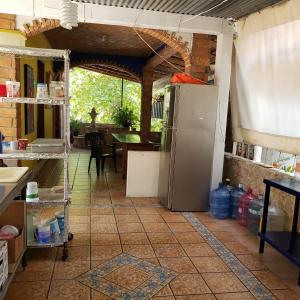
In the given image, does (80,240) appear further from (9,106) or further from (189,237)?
(9,106)

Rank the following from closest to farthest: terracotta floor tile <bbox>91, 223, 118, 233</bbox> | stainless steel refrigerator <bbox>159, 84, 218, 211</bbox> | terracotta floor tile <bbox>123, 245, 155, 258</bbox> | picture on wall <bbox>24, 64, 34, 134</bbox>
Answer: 1. terracotta floor tile <bbox>123, 245, 155, 258</bbox>
2. terracotta floor tile <bbox>91, 223, 118, 233</bbox>
3. stainless steel refrigerator <bbox>159, 84, 218, 211</bbox>
4. picture on wall <bbox>24, 64, 34, 134</bbox>

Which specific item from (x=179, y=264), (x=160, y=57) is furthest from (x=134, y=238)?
(x=160, y=57)

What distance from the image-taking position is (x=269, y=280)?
2539 mm

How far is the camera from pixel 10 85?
2.41m

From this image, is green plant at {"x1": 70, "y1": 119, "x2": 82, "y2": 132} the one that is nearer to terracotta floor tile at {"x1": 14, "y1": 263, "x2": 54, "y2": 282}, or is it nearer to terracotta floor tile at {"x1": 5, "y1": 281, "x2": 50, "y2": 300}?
terracotta floor tile at {"x1": 14, "y1": 263, "x2": 54, "y2": 282}

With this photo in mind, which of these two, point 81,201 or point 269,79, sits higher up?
point 269,79

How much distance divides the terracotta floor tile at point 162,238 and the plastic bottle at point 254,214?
95cm

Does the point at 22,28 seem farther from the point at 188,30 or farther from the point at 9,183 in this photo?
the point at 9,183

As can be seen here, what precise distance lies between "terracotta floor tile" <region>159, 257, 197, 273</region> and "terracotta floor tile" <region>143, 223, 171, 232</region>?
2.18 feet

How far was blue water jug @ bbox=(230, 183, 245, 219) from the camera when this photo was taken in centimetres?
391

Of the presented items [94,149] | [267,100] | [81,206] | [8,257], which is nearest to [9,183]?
[8,257]

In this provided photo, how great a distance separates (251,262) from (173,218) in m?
1.24

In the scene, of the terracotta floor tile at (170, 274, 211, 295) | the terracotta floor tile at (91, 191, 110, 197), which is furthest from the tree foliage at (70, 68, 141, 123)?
the terracotta floor tile at (170, 274, 211, 295)

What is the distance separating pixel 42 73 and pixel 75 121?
12.4ft
